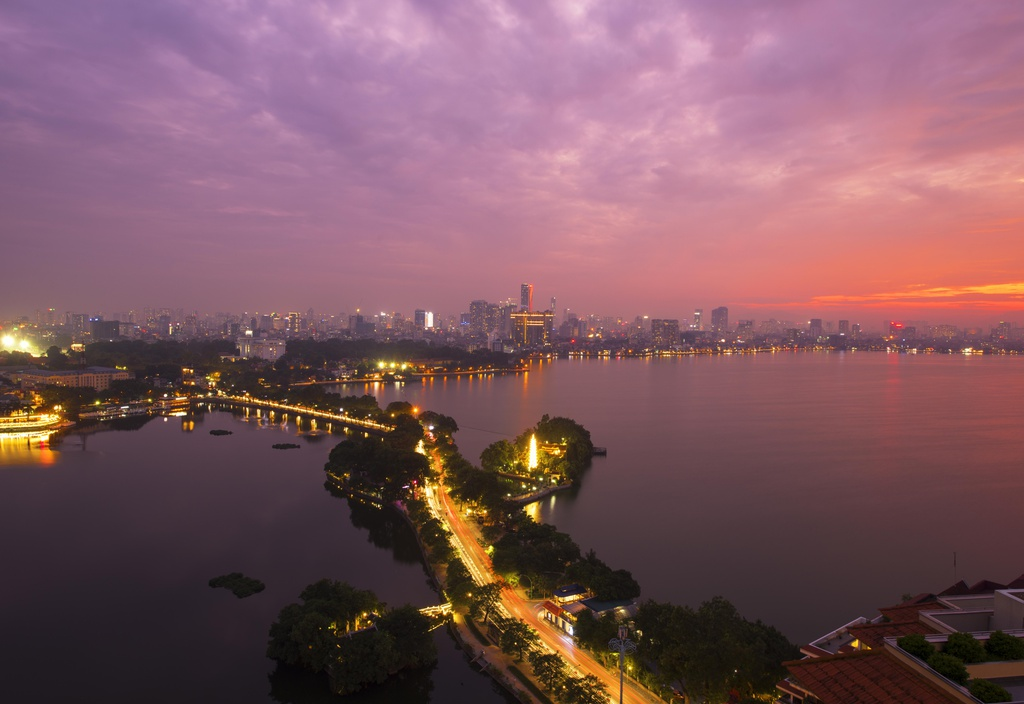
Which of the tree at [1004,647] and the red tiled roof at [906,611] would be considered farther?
the red tiled roof at [906,611]

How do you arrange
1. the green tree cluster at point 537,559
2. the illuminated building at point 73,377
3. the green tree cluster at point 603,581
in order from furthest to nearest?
the illuminated building at point 73,377
the green tree cluster at point 537,559
the green tree cluster at point 603,581

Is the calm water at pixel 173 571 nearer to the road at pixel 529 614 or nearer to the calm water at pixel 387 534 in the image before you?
the calm water at pixel 387 534

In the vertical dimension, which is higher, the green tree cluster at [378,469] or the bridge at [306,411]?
the green tree cluster at [378,469]

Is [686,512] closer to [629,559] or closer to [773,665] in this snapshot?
[629,559]

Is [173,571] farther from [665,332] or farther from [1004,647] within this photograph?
[665,332]

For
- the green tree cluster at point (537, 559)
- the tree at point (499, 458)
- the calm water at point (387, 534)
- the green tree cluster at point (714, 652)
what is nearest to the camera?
the green tree cluster at point (714, 652)

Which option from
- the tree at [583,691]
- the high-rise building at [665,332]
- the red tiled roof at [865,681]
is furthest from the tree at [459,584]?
the high-rise building at [665,332]
